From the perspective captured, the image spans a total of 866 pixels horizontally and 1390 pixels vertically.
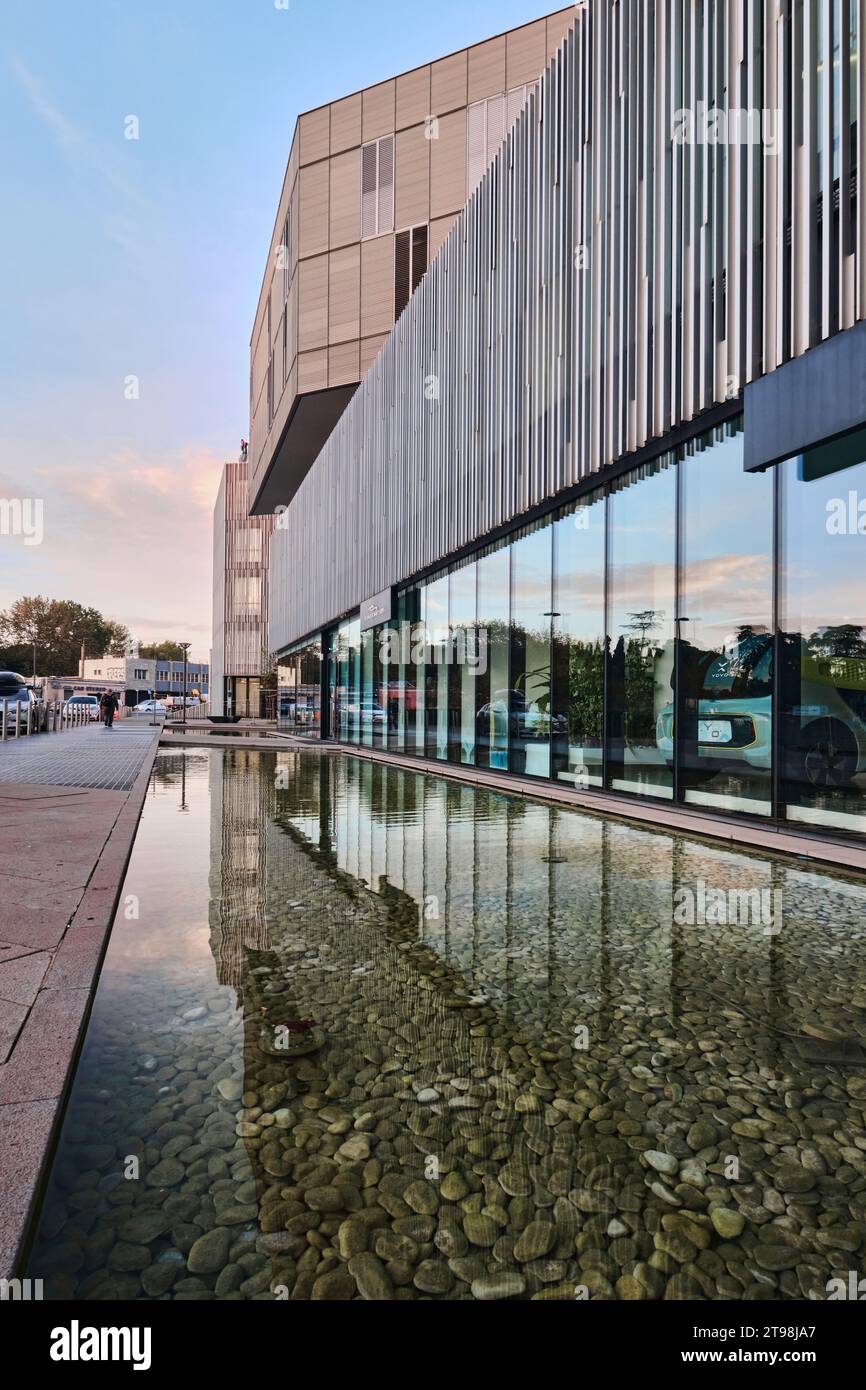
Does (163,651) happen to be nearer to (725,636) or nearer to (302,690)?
(302,690)

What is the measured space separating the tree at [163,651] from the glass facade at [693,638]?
156 metres

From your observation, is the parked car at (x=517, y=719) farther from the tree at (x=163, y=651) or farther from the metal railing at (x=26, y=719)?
the tree at (x=163, y=651)

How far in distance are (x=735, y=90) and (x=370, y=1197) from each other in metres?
10.2

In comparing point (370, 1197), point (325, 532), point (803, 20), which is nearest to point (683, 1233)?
point (370, 1197)

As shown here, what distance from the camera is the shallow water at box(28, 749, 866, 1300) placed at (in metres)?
1.75

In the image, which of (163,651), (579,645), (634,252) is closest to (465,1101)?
(579,645)

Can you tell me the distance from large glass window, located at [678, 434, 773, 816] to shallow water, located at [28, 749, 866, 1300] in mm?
3451

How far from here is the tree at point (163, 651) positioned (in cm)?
15920

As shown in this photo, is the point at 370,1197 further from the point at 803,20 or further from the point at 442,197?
the point at 442,197

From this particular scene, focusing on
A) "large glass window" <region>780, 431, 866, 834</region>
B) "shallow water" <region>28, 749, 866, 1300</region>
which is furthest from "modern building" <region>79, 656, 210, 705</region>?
"shallow water" <region>28, 749, 866, 1300</region>

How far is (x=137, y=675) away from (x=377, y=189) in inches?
4211

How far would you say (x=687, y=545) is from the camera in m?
9.27

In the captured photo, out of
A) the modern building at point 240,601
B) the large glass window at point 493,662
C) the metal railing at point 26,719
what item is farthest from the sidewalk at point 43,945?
the modern building at point 240,601
